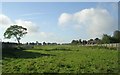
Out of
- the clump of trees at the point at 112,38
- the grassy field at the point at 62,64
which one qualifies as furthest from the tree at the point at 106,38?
the grassy field at the point at 62,64

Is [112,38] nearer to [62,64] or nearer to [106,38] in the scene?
[106,38]

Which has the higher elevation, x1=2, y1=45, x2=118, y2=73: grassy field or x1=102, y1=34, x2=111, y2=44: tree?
x1=102, y1=34, x2=111, y2=44: tree

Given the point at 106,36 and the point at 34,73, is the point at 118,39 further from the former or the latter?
the point at 34,73

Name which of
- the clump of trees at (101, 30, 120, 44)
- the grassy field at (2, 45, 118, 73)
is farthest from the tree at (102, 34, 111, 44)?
the grassy field at (2, 45, 118, 73)

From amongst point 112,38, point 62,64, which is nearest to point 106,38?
point 112,38

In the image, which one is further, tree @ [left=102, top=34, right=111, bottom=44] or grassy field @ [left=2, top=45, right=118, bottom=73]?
tree @ [left=102, top=34, right=111, bottom=44]

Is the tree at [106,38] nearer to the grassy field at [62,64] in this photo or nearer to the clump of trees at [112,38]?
the clump of trees at [112,38]

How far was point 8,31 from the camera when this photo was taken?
94.8 m

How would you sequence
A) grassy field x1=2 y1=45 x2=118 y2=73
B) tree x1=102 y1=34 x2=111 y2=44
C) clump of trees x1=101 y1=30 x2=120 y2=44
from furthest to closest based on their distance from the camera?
1. tree x1=102 y1=34 x2=111 y2=44
2. clump of trees x1=101 y1=30 x2=120 y2=44
3. grassy field x1=2 y1=45 x2=118 y2=73

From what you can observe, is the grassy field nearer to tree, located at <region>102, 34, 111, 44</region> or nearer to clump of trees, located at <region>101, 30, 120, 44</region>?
clump of trees, located at <region>101, 30, 120, 44</region>

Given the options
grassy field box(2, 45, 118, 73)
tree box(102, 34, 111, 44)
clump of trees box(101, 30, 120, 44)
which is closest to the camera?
grassy field box(2, 45, 118, 73)

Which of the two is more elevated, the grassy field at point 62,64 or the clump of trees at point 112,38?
the clump of trees at point 112,38

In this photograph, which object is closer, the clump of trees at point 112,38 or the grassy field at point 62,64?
the grassy field at point 62,64

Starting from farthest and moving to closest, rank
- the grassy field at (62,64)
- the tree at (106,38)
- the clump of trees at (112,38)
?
the tree at (106,38) → the clump of trees at (112,38) → the grassy field at (62,64)
